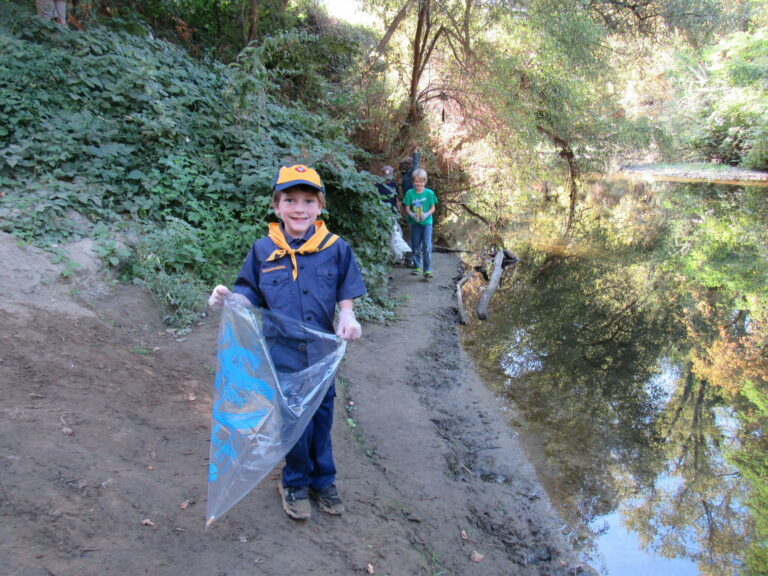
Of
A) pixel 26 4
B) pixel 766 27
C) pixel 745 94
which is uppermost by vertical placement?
pixel 766 27

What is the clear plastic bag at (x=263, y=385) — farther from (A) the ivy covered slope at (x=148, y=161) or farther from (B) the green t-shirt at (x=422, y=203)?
(B) the green t-shirt at (x=422, y=203)

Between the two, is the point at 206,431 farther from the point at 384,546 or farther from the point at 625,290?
the point at 625,290

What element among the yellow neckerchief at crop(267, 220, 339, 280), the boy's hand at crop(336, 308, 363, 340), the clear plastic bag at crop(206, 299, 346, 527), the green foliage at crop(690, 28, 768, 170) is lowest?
the clear plastic bag at crop(206, 299, 346, 527)

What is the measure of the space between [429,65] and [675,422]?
33.3 ft

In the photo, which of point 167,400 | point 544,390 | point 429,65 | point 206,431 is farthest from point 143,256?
point 429,65

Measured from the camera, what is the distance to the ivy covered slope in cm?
465

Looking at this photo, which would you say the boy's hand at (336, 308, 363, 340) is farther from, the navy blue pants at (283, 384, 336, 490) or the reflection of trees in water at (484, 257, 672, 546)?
the reflection of trees in water at (484, 257, 672, 546)

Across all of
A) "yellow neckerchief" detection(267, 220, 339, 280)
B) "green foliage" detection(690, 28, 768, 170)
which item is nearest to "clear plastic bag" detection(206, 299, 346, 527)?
"yellow neckerchief" detection(267, 220, 339, 280)

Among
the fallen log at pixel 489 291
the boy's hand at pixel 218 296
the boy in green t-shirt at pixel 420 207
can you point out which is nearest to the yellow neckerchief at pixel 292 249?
the boy's hand at pixel 218 296

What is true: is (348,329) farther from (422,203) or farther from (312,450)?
(422,203)

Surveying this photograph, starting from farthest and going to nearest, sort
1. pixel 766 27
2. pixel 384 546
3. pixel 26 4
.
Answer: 1. pixel 766 27
2. pixel 26 4
3. pixel 384 546

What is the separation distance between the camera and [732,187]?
24.1 m

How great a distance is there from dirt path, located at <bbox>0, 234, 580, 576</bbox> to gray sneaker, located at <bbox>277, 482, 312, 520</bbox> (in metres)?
0.06

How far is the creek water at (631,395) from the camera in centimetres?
356
